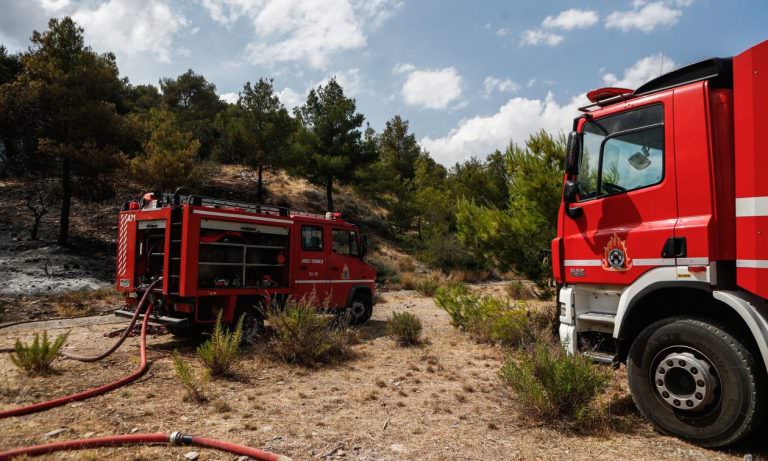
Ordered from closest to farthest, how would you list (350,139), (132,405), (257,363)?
(132,405), (257,363), (350,139)

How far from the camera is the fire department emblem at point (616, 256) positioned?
4820 mm

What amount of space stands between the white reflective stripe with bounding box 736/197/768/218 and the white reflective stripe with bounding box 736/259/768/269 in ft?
1.27

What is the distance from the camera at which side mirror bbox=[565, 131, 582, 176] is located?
5.25 metres

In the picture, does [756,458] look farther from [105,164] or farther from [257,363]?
[105,164]

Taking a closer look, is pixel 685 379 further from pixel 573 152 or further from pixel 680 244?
pixel 573 152

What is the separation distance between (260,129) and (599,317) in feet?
95.5

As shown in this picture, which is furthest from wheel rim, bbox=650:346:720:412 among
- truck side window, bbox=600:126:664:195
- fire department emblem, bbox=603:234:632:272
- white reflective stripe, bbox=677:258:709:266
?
truck side window, bbox=600:126:664:195

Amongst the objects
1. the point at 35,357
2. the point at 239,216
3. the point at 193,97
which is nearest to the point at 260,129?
the point at 193,97

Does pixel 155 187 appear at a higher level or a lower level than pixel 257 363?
higher

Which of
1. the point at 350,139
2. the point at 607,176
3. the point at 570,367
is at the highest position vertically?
the point at 350,139

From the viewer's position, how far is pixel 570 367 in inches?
184

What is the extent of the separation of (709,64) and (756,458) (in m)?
3.60

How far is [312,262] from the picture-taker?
10.1 metres

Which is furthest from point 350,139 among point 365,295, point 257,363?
point 257,363
